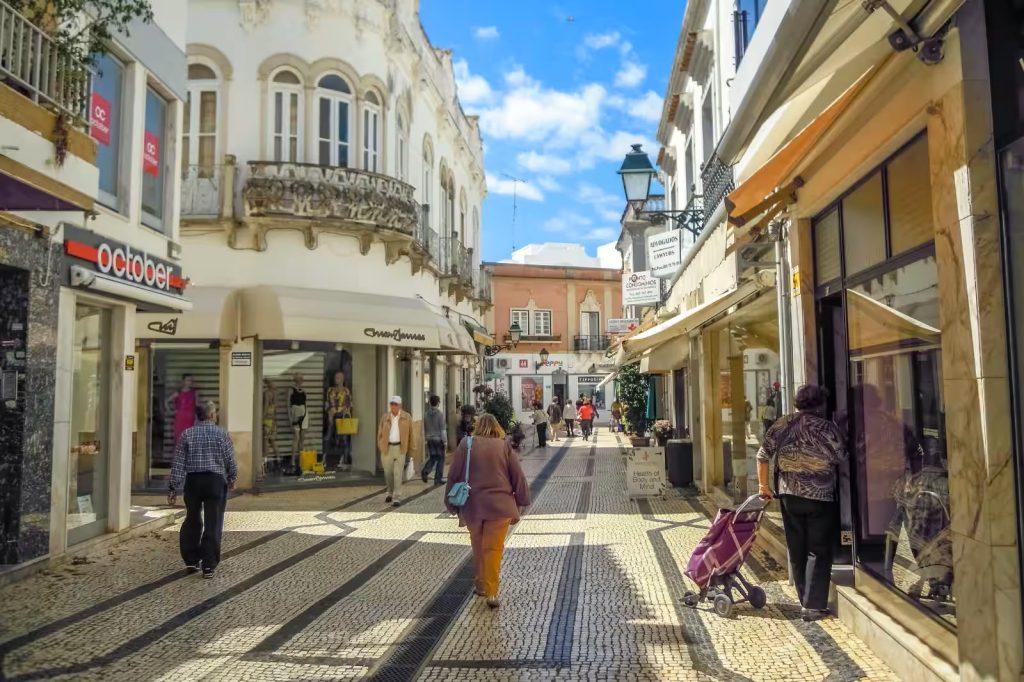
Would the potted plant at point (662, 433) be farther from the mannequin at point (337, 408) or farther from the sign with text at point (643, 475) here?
the mannequin at point (337, 408)

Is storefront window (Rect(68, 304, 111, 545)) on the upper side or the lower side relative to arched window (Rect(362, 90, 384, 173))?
lower

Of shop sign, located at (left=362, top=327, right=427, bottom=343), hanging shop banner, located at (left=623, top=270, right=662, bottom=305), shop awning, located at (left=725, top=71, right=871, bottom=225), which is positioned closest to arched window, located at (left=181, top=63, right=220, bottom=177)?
shop sign, located at (left=362, top=327, right=427, bottom=343)

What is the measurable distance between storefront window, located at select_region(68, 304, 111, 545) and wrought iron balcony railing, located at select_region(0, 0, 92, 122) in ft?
7.68

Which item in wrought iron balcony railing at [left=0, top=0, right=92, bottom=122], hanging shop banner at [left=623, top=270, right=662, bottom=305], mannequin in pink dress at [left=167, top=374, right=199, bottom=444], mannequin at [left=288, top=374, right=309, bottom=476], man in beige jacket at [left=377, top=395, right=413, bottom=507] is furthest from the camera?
hanging shop banner at [left=623, top=270, right=662, bottom=305]

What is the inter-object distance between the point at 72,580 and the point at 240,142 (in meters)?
9.50

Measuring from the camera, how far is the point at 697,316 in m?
9.73

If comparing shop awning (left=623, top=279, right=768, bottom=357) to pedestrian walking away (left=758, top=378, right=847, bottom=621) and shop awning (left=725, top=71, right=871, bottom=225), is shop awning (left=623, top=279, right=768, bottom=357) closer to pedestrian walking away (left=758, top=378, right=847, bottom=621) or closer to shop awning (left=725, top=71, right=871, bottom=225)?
shop awning (left=725, top=71, right=871, bottom=225)

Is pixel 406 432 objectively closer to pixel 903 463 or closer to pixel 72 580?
pixel 72 580

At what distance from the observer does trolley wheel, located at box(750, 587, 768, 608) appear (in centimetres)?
596

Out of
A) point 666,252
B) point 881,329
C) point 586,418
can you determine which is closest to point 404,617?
point 881,329

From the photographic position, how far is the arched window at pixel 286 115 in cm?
1498

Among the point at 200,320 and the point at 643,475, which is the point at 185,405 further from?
the point at 643,475

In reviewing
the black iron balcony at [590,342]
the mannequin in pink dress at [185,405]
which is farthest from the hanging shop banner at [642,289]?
the black iron balcony at [590,342]

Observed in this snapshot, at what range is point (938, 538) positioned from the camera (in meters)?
4.71
